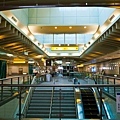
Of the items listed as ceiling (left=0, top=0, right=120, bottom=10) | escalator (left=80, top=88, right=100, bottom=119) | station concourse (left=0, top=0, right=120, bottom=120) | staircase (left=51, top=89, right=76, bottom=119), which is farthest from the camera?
escalator (left=80, top=88, right=100, bottom=119)

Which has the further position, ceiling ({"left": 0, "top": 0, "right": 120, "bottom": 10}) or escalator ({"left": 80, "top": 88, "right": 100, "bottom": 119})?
escalator ({"left": 80, "top": 88, "right": 100, "bottom": 119})

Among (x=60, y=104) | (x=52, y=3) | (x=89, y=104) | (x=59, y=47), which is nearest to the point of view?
(x=60, y=104)

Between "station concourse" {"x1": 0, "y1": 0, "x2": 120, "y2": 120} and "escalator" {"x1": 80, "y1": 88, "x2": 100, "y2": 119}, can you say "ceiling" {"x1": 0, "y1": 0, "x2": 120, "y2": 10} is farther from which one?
"escalator" {"x1": 80, "y1": 88, "x2": 100, "y2": 119}

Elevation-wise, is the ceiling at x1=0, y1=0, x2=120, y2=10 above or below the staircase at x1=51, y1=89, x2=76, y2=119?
above

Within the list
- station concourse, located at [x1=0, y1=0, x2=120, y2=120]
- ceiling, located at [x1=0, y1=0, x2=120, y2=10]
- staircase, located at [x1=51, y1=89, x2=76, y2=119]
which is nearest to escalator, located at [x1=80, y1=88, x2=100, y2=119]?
station concourse, located at [x1=0, y1=0, x2=120, y2=120]

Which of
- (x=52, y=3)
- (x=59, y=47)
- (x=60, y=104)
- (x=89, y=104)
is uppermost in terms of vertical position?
(x=59, y=47)

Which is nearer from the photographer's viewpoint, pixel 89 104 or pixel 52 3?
pixel 52 3

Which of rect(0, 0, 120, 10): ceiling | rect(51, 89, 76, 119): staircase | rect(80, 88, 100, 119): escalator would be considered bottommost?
rect(80, 88, 100, 119): escalator

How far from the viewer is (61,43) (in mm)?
27078

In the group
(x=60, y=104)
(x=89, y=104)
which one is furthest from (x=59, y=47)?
(x=60, y=104)

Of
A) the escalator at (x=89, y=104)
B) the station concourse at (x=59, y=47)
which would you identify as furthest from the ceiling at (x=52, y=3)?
the escalator at (x=89, y=104)

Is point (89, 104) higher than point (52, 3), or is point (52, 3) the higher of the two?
point (52, 3)

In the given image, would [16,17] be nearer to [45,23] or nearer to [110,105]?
[45,23]

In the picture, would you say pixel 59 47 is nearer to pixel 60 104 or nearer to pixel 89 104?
pixel 89 104
